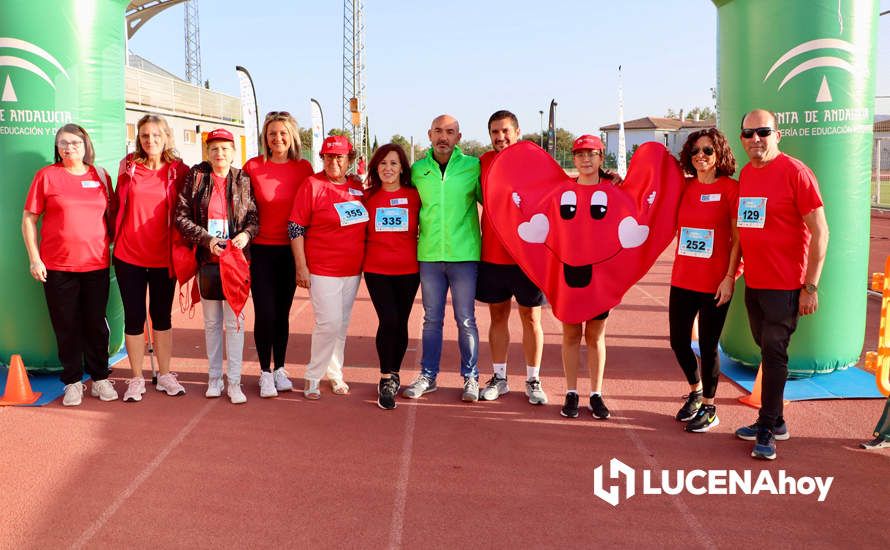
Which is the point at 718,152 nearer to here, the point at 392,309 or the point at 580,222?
the point at 580,222

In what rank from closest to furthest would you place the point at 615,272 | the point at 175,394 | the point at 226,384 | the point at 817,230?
the point at 817,230 < the point at 615,272 < the point at 175,394 < the point at 226,384

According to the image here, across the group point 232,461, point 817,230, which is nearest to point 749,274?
point 817,230

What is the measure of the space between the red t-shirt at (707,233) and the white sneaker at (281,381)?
299 centimetres

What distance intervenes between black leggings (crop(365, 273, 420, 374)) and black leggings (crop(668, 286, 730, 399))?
1830 mm

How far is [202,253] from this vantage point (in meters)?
5.09

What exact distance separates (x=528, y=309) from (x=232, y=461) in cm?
228

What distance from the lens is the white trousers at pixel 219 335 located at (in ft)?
17.1

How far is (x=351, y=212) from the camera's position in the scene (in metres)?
5.10

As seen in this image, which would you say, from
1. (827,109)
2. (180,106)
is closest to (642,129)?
(180,106)

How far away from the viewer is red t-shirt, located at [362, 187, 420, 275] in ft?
16.8

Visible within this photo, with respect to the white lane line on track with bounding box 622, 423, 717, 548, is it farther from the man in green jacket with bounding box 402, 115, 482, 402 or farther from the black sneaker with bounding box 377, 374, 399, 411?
the black sneaker with bounding box 377, 374, 399, 411

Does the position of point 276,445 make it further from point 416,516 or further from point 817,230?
point 817,230

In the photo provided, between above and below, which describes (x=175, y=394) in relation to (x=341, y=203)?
below

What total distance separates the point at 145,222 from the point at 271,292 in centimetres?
101
